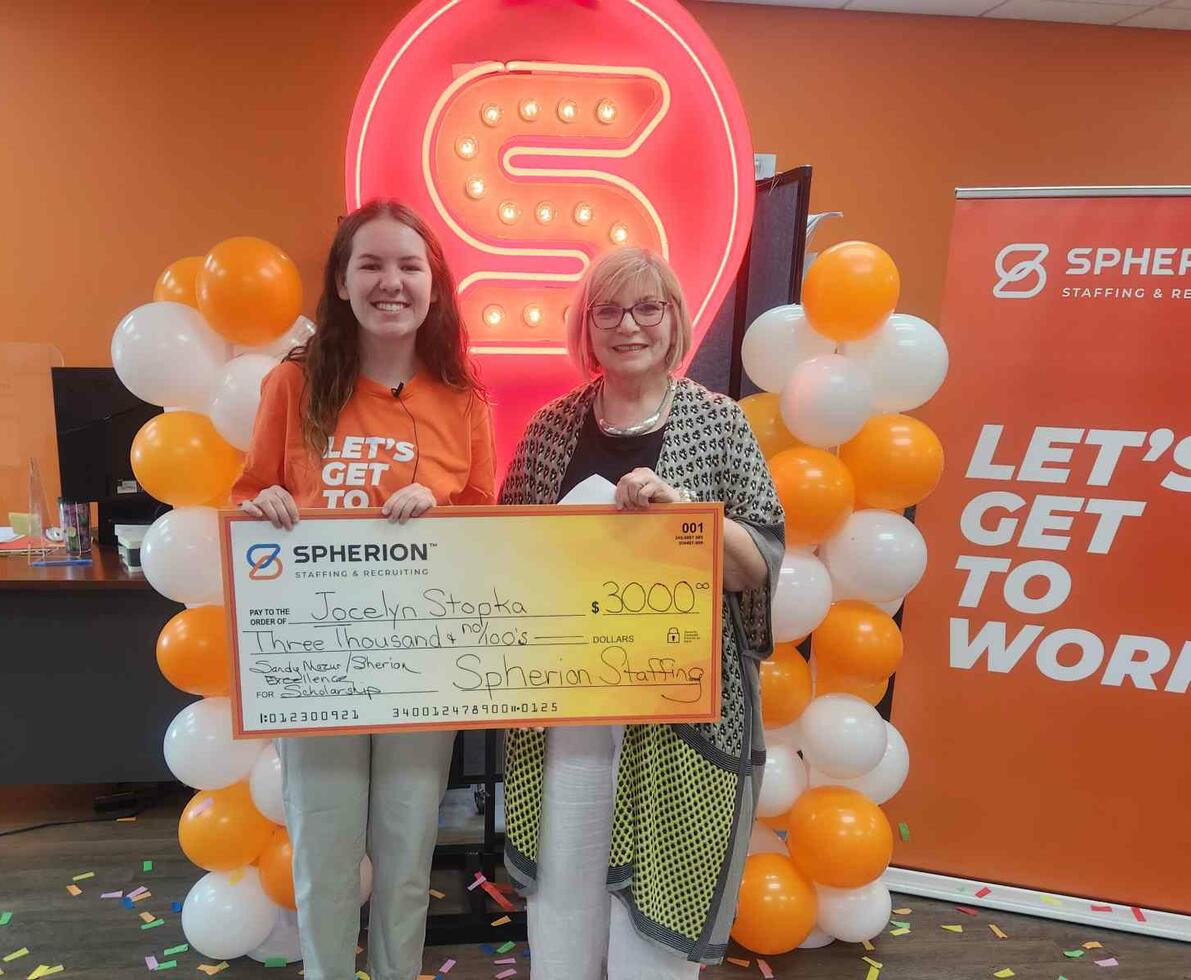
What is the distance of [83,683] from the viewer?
→ 90.3 inches

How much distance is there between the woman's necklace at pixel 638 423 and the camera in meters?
1.22

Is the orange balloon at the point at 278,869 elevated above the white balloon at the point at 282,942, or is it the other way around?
the orange balloon at the point at 278,869

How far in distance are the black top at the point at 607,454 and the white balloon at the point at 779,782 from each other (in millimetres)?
915

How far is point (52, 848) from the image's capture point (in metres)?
2.29

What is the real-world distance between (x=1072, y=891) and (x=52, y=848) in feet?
9.62

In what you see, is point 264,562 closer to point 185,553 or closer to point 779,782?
point 185,553

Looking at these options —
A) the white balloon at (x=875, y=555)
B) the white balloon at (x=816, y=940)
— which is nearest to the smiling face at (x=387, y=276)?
the white balloon at (x=875, y=555)

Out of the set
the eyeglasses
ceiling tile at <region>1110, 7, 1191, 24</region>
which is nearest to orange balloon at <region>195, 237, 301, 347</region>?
the eyeglasses

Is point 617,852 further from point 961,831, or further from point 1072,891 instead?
point 1072,891

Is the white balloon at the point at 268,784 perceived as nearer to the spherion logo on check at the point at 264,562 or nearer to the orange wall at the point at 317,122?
the spherion logo on check at the point at 264,562

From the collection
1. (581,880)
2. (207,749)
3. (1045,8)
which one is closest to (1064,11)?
(1045,8)

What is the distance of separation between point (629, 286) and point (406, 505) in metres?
0.47

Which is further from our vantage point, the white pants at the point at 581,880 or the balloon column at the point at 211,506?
the balloon column at the point at 211,506

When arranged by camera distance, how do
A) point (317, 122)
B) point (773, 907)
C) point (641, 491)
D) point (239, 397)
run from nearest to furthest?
point (641, 491) < point (239, 397) < point (773, 907) < point (317, 122)
